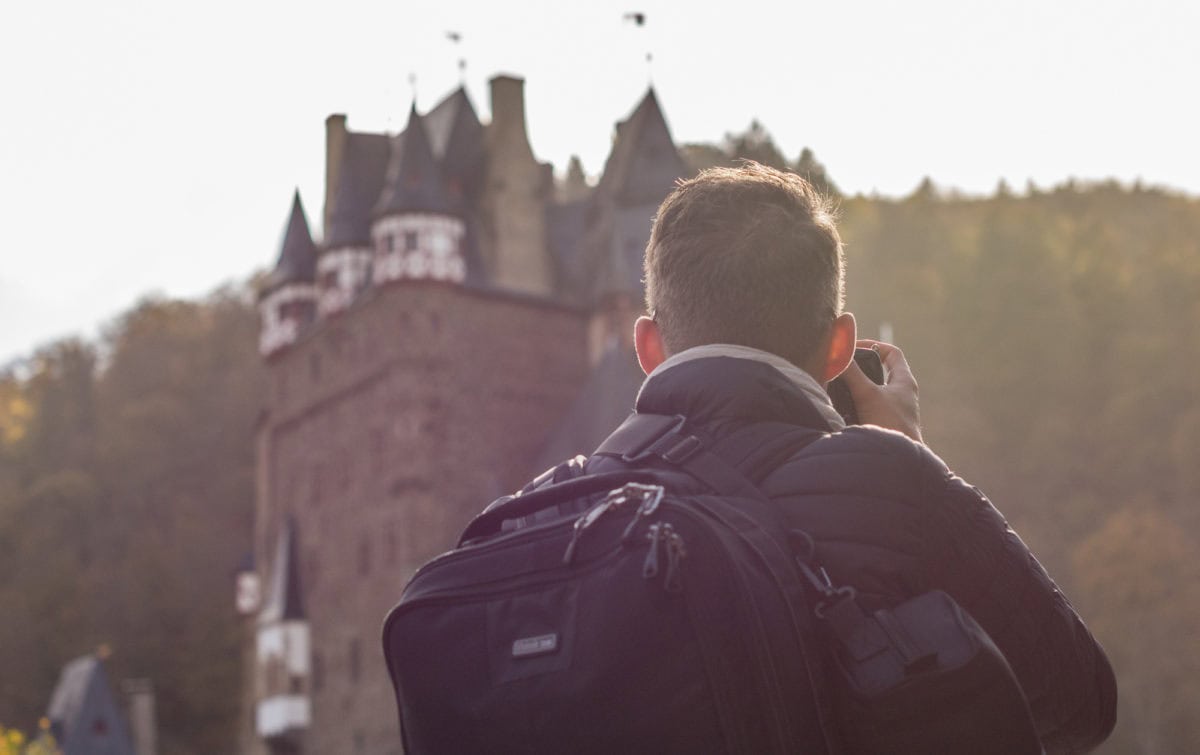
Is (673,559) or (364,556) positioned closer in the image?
(673,559)

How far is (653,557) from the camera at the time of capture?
235 centimetres

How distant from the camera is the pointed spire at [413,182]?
51.9 meters

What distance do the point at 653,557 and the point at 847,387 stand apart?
2.93 feet

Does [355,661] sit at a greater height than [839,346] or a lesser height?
lesser

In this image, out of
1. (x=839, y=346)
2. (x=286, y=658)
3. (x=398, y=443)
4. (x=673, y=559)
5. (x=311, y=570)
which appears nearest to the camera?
(x=673, y=559)

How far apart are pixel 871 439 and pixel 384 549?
46.9 metres

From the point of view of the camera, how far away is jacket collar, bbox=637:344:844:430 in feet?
8.73

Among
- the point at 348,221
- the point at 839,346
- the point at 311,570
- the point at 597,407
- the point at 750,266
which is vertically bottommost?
the point at 311,570

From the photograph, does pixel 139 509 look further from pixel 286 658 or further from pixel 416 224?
pixel 416 224

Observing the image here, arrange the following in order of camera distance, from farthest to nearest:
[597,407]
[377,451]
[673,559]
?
[377,451], [597,407], [673,559]

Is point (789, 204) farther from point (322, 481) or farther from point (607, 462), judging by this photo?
point (322, 481)

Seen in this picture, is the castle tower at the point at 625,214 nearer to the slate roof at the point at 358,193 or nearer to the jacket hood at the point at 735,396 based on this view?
the slate roof at the point at 358,193

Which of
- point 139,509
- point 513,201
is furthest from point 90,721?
point 139,509

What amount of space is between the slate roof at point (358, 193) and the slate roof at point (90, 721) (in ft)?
44.8
